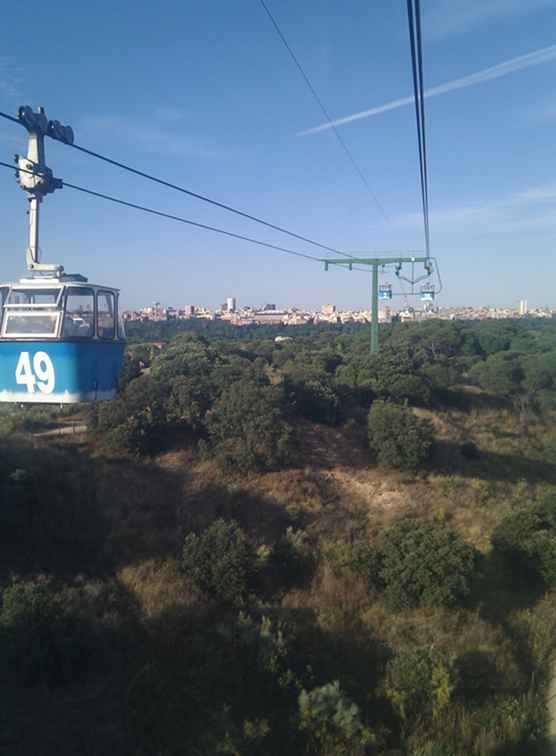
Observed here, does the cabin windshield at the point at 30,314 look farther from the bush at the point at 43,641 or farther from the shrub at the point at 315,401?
the shrub at the point at 315,401

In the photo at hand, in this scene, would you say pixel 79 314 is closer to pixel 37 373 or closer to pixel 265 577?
pixel 37 373

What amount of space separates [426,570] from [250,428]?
792 cm

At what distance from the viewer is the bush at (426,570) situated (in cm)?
1156

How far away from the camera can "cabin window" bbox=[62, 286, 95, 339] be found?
6906 mm

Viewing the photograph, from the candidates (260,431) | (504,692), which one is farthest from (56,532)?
(504,692)

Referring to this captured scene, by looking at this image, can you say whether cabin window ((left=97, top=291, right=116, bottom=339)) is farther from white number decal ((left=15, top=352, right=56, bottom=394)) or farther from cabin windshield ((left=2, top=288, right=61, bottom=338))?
white number decal ((left=15, top=352, right=56, bottom=394))

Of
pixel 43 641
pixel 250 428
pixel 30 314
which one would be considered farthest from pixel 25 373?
pixel 250 428

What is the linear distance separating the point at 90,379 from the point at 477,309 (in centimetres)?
13416

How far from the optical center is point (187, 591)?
11.7 metres

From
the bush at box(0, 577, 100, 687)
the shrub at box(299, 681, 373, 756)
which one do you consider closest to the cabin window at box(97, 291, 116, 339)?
the bush at box(0, 577, 100, 687)

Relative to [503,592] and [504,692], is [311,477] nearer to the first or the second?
[503,592]

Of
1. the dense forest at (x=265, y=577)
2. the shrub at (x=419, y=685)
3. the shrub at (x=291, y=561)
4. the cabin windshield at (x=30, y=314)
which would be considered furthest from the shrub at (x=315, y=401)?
the cabin windshield at (x=30, y=314)

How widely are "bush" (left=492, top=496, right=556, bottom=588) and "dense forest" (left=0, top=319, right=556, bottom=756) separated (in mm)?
49

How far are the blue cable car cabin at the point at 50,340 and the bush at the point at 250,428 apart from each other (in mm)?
10463
